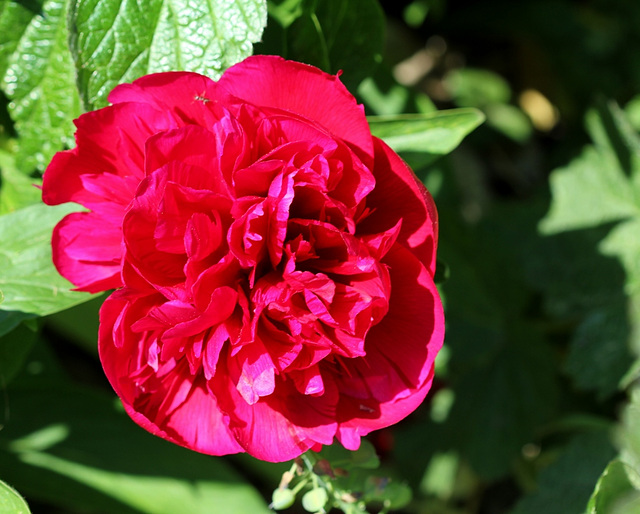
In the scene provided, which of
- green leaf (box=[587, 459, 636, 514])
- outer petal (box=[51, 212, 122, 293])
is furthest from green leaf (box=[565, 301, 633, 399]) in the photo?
outer petal (box=[51, 212, 122, 293])

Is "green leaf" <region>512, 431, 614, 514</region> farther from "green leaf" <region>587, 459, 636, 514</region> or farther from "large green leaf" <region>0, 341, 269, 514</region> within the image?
"large green leaf" <region>0, 341, 269, 514</region>

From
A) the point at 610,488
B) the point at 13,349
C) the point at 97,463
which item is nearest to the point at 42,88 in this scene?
the point at 13,349

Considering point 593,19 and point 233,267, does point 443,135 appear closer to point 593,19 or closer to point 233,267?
point 233,267

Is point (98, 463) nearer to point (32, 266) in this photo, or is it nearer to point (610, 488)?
point (32, 266)

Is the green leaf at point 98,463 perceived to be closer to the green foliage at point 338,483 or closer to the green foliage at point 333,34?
the green foliage at point 338,483

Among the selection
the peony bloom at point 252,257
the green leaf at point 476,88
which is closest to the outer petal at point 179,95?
the peony bloom at point 252,257

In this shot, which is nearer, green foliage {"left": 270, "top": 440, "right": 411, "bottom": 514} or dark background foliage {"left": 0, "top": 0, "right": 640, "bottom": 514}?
green foliage {"left": 270, "top": 440, "right": 411, "bottom": 514}

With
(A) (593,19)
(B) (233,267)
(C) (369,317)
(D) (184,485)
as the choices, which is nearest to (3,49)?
(B) (233,267)
